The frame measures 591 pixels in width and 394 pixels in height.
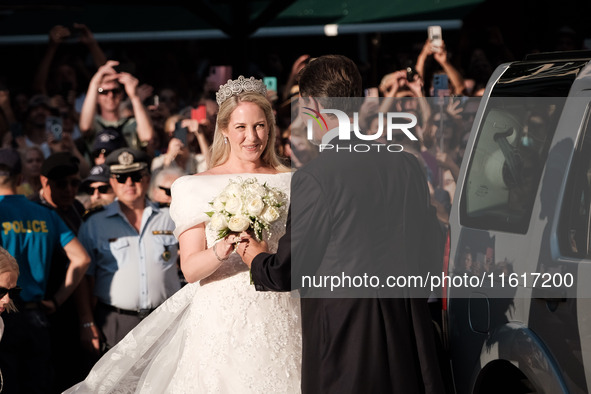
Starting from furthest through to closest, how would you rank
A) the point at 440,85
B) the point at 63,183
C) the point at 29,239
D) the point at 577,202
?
the point at 440,85 < the point at 63,183 < the point at 29,239 < the point at 577,202

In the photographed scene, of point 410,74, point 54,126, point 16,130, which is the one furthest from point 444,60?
point 16,130

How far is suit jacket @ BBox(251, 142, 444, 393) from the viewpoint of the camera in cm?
405

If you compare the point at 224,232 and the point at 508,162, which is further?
the point at 508,162

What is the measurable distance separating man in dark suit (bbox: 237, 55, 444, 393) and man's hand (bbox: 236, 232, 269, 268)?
282 mm

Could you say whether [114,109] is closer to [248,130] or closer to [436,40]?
[436,40]

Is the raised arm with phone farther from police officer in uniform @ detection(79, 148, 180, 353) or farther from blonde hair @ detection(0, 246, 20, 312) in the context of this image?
blonde hair @ detection(0, 246, 20, 312)

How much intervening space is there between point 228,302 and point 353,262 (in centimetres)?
96

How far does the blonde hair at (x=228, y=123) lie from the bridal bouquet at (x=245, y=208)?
541 millimetres

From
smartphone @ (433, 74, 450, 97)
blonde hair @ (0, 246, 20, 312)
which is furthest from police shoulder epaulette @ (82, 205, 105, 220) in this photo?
smartphone @ (433, 74, 450, 97)

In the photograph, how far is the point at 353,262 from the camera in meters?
4.09

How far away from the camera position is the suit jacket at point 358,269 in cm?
405

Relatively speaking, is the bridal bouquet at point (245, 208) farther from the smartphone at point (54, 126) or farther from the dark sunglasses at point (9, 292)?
the smartphone at point (54, 126)

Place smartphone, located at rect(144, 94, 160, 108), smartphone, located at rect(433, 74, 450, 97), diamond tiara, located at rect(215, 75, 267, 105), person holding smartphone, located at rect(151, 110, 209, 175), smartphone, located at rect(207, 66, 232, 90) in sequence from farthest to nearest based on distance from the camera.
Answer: smartphone, located at rect(144, 94, 160, 108) < smartphone, located at rect(207, 66, 232, 90) < person holding smartphone, located at rect(151, 110, 209, 175) < smartphone, located at rect(433, 74, 450, 97) < diamond tiara, located at rect(215, 75, 267, 105)

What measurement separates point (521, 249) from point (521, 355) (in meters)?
0.47
